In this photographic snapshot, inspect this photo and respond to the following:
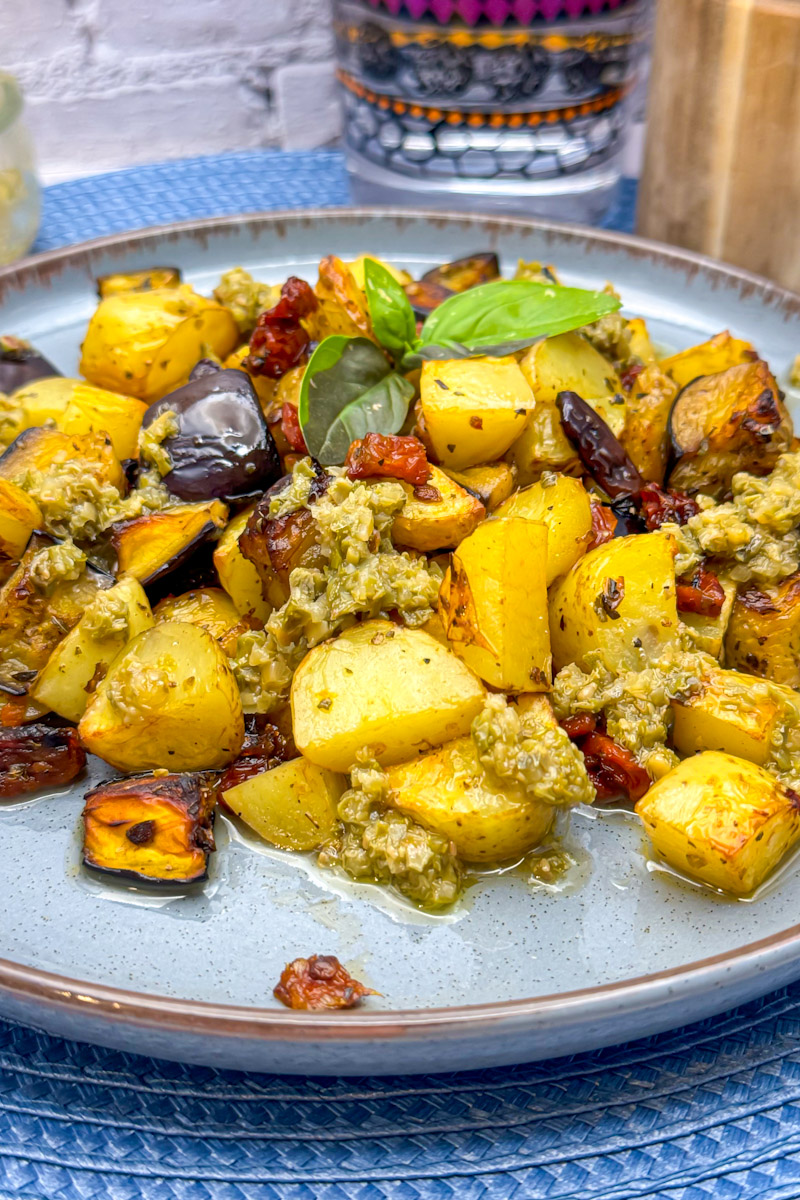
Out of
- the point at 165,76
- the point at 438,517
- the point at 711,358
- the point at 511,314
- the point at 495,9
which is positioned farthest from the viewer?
the point at 165,76

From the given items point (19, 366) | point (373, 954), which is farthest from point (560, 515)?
point (19, 366)

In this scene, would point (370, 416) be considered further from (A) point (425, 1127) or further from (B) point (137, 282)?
(A) point (425, 1127)

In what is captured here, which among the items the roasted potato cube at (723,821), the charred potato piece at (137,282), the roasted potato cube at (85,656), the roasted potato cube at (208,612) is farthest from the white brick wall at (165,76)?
the roasted potato cube at (723,821)

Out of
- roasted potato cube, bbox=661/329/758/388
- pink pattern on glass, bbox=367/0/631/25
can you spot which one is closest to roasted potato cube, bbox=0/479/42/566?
roasted potato cube, bbox=661/329/758/388

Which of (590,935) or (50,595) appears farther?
(50,595)

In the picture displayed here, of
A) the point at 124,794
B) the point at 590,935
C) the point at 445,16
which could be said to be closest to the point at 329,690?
the point at 124,794

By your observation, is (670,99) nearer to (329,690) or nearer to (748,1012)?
(329,690)
